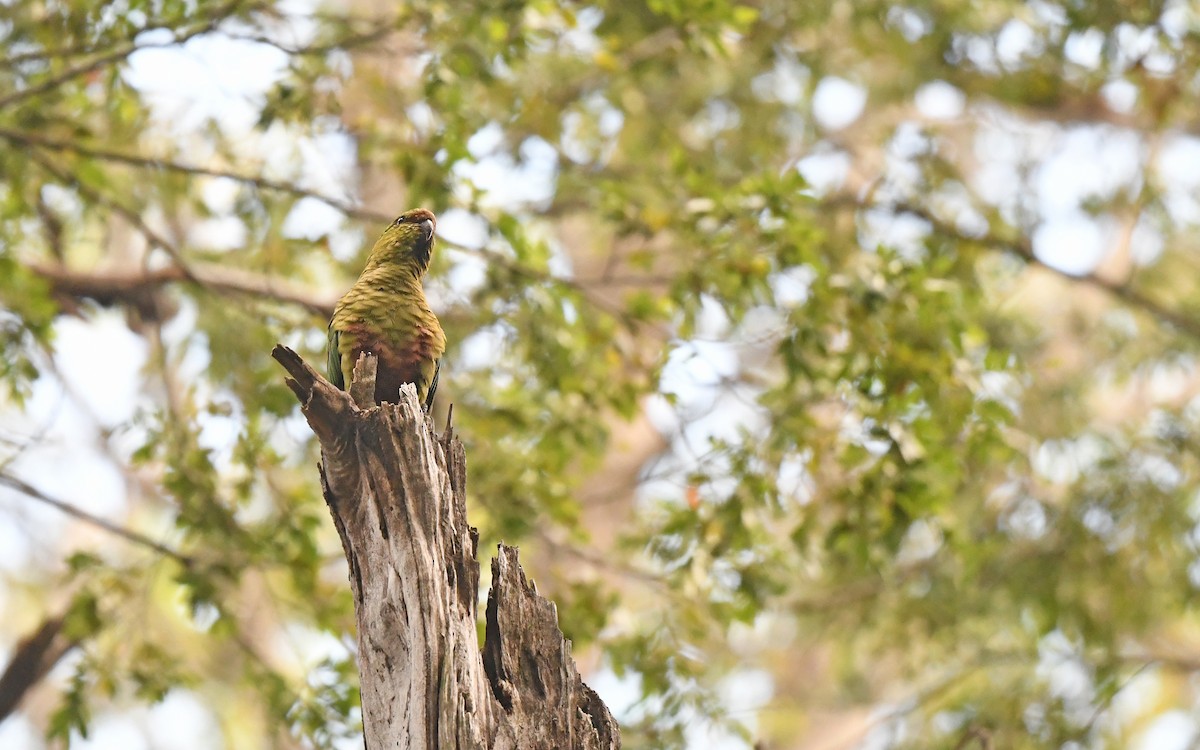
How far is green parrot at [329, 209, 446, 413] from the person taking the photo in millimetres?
4250

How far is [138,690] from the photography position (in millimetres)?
6500

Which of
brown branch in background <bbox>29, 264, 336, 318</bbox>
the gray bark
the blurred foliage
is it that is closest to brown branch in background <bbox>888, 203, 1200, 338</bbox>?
the blurred foliage

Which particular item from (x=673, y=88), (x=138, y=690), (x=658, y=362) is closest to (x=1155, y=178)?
(x=673, y=88)

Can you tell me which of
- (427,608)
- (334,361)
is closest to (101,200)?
(334,361)

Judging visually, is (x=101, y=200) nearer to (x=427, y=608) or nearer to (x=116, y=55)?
(x=116, y=55)

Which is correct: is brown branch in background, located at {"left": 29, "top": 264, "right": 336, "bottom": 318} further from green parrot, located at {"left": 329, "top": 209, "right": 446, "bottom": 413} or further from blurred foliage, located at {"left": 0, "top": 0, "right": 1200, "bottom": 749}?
green parrot, located at {"left": 329, "top": 209, "right": 446, "bottom": 413}

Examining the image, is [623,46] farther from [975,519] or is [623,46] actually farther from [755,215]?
[975,519]

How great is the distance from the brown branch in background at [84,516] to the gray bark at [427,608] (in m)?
2.95

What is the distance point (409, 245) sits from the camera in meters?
4.59

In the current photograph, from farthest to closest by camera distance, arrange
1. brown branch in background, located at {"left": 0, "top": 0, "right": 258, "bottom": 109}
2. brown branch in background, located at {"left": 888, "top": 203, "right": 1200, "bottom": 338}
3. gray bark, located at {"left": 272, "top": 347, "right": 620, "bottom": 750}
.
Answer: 1. brown branch in background, located at {"left": 888, "top": 203, "right": 1200, "bottom": 338}
2. brown branch in background, located at {"left": 0, "top": 0, "right": 258, "bottom": 109}
3. gray bark, located at {"left": 272, "top": 347, "right": 620, "bottom": 750}

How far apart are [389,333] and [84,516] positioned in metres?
2.79

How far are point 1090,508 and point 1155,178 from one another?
3.03 metres

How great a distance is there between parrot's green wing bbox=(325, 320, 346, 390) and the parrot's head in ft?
1.21

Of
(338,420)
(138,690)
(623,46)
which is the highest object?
(623,46)
